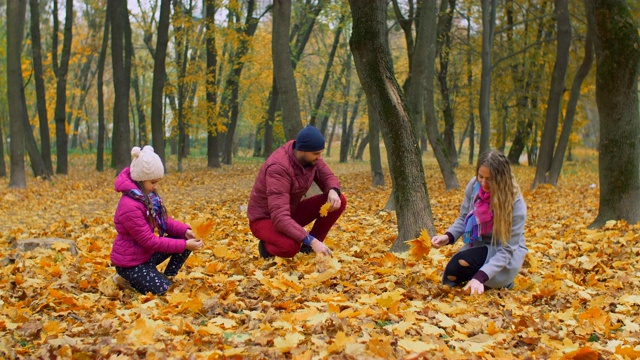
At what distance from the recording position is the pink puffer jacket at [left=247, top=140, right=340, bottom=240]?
5.68m

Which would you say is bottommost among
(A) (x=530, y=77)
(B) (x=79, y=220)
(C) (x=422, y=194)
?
(B) (x=79, y=220)

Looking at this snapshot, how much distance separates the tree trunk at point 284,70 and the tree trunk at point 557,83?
6.63 meters

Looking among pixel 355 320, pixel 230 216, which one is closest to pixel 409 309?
pixel 355 320

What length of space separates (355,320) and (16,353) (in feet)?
6.60

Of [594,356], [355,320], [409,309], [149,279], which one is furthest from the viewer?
[149,279]

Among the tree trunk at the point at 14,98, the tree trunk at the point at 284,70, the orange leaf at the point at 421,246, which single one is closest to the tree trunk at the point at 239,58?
the tree trunk at the point at 14,98

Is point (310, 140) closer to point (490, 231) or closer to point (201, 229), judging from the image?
point (201, 229)

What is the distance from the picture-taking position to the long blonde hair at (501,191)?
4.67 meters

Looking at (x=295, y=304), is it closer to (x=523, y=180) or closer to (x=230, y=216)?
(x=230, y=216)

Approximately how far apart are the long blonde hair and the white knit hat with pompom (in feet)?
8.52

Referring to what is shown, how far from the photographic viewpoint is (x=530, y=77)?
25609 millimetres

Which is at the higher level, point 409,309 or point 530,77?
point 530,77

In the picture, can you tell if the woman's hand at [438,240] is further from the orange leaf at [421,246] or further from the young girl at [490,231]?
the orange leaf at [421,246]

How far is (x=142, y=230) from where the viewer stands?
4.93 m
